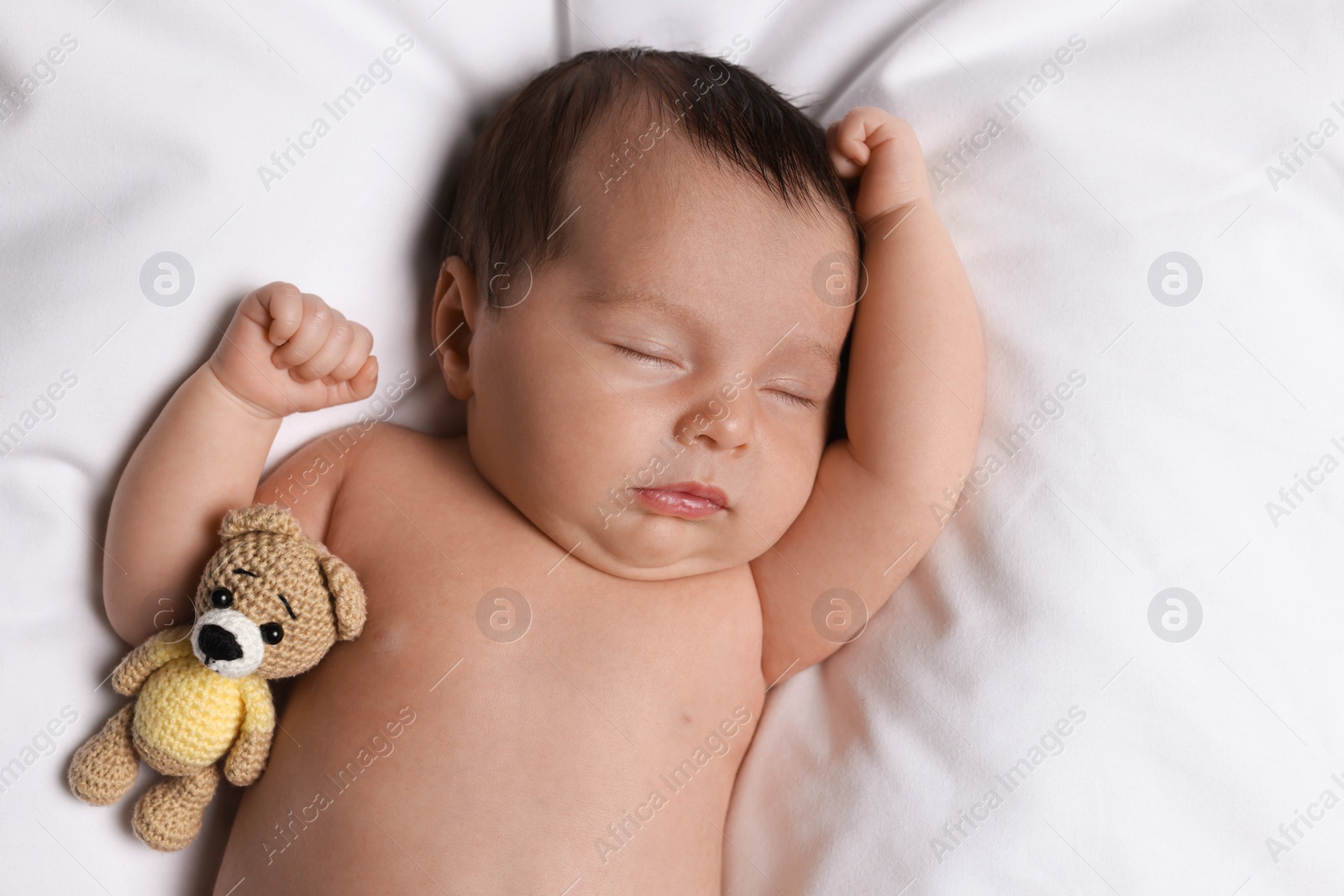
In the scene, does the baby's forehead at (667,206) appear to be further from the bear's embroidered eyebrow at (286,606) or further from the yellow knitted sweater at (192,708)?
the yellow knitted sweater at (192,708)

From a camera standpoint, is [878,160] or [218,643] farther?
[878,160]

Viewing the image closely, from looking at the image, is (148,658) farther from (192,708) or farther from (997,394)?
(997,394)

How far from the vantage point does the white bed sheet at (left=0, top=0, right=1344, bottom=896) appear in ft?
4.80

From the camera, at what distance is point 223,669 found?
1.33 metres

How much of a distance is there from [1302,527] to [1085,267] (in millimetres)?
507

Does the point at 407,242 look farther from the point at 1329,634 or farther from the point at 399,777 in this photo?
the point at 1329,634

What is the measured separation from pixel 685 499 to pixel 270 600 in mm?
588


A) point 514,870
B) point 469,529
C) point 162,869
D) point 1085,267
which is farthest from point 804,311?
point 162,869

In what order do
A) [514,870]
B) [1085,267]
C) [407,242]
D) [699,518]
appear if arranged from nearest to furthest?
[514,870]
[699,518]
[1085,267]
[407,242]

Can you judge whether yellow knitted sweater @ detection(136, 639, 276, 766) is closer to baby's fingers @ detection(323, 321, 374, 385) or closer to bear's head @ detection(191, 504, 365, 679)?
bear's head @ detection(191, 504, 365, 679)

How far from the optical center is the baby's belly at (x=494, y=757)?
56.3 inches

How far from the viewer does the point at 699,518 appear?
1.53 metres

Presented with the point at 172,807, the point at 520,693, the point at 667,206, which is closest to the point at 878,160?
the point at 667,206

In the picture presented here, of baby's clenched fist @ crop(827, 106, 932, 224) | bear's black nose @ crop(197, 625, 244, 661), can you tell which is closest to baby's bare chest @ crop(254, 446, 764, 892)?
bear's black nose @ crop(197, 625, 244, 661)
